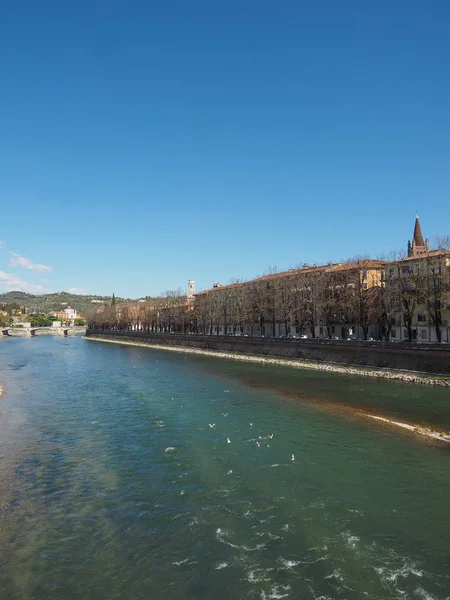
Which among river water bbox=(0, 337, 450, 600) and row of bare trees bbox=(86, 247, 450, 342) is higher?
row of bare trees bbox=(86, 247, 450, 342)

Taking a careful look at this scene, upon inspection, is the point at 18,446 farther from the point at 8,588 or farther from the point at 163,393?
the point at 163,393

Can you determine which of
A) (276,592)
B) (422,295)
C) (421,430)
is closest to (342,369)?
(422,295)

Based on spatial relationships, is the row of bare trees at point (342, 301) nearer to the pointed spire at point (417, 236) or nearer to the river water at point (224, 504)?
the pointed spire at point (417, 236)

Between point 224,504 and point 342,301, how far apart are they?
59.5 meters

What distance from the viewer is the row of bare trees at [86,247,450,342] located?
59281mm

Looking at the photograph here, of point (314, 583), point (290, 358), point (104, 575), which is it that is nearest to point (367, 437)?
point (314, 583)

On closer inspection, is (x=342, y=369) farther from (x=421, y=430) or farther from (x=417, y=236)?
(x=417, y=236)

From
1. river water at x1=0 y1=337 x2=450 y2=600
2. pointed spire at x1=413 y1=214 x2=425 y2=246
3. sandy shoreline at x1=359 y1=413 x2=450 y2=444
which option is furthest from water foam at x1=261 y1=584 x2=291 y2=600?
pointed spire at x1=413 y1=214 x2=425 y2=246

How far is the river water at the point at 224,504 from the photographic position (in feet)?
37.7

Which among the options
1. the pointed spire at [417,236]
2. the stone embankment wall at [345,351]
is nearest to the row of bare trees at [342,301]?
the stone embankment wall at [345,351]

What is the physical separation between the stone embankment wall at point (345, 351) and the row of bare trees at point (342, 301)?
25.7 ft

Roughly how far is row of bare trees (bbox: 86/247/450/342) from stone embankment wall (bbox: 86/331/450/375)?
7.84 m

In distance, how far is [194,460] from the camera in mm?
20969

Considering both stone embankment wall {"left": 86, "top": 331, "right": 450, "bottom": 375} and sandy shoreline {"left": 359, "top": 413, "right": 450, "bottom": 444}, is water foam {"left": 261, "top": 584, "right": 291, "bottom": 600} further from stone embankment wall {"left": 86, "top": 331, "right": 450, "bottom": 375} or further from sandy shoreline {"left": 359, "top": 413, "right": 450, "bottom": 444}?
stone embankment wall {"left": 86, "top": 331, "right": 450, "bottom": 375}
